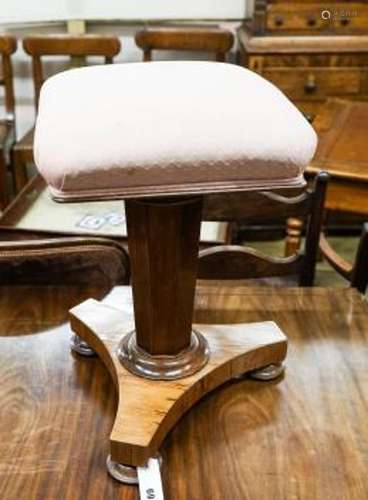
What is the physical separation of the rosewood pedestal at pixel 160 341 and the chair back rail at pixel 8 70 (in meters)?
1.61

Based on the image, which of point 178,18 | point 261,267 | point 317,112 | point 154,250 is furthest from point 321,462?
point 178,18

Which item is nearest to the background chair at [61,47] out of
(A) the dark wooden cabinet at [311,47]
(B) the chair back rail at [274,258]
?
(A) the dark wooden cabinet at [311,47]

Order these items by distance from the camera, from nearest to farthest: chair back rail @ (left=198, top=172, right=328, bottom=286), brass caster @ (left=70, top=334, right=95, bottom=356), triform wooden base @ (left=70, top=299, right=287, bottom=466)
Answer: triform wooden base @ (left=70, top=299, right=287, bottom=466) → brass caster @ (left=70, top=334, right=95, bottom=356) → chair back rail @ (left=198, top=172, right=328, bottom=286)

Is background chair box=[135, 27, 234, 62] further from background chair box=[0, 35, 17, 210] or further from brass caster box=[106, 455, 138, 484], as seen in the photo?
brass caster box=[106, 455, 138, 484]

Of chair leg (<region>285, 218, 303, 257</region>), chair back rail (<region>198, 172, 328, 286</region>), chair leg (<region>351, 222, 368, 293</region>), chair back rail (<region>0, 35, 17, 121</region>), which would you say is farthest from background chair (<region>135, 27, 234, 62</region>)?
chair leg (<region>351, 222, 368, 293</region>)

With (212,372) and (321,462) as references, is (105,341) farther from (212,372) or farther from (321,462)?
(321,462)

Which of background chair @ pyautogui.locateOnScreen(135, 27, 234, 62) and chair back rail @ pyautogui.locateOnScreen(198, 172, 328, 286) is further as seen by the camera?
background chair @ pyautogui.locateOnScreen(135, 27, 234, 62)

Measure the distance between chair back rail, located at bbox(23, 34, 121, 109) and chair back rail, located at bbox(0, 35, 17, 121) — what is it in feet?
0.18

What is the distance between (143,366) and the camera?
28.3 inches

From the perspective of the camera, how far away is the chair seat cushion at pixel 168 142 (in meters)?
0.53

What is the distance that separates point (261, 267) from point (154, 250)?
43 cm

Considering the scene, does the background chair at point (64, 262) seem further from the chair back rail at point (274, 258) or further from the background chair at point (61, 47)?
the background chair at point (61, 47)

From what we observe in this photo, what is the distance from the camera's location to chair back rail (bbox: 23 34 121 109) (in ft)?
7.09

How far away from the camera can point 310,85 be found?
203 centimetres
